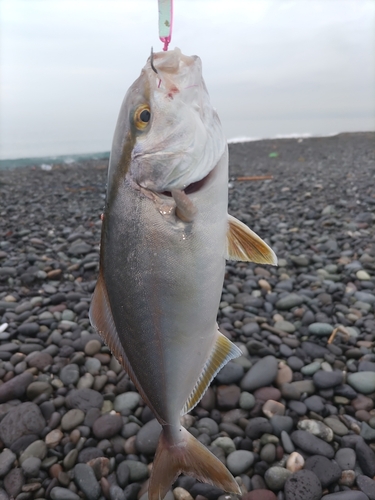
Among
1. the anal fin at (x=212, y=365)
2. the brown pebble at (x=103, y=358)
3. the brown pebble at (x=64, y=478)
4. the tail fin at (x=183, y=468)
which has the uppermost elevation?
the anal fin at (x=212, y=365)

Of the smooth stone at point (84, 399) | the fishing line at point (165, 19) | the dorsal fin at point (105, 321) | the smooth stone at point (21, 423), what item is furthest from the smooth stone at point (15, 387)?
the fishing line at point (165, 19)

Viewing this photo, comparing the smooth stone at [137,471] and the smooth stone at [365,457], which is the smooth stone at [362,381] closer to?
the smooth stone at [365,457]

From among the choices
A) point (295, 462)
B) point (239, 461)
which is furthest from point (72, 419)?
point (295, 462)

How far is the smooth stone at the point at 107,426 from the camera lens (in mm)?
3480

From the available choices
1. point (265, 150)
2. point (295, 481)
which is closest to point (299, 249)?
point (295, 481)

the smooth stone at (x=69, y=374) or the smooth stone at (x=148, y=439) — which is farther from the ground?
the smooth stone at (x=69, y=374)

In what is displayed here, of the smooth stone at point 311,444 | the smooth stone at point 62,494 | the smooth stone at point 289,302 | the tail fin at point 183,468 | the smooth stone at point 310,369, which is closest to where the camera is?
the tail fin at point 183,468

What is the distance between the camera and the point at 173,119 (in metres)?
1.83

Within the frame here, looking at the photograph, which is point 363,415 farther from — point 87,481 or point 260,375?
point 87,481

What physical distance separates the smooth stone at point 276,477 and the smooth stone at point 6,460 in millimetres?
1935

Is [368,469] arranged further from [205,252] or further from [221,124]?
[221,124]

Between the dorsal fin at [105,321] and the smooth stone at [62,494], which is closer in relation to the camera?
the dorsal fin at [105,321]

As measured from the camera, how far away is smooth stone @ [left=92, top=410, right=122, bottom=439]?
3.48 m

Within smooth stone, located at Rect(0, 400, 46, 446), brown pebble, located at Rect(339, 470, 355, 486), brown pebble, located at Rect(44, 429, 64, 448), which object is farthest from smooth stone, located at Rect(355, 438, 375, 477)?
smooth stone, located at Rect(0, 400, 46, 446)
